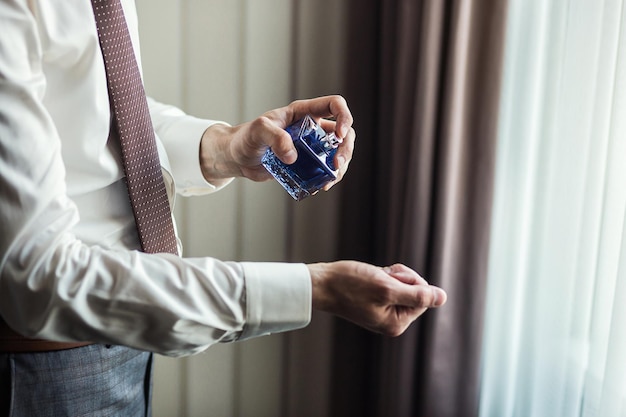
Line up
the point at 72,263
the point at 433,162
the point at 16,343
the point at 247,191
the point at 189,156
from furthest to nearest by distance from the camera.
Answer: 1. the point at 247,191
2. the point at 433,162
3. the point at 189,156
4. the point at 16,343
5. the point at 72,263

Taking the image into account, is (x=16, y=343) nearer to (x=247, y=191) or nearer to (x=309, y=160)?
(x=309, y=160)

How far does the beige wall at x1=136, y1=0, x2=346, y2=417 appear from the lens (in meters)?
1.88

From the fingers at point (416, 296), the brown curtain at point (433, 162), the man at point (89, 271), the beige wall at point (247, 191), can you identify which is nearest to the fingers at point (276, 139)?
the man at point (89, 271)

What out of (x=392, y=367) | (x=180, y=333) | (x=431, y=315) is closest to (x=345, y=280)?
(x=180, y=333)

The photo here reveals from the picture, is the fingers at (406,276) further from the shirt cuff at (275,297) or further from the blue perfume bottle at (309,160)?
the blue perfume bottle at (309,160)

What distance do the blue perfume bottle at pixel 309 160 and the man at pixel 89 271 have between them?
0.03 m

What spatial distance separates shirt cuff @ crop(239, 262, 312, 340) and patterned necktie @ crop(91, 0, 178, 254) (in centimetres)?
27

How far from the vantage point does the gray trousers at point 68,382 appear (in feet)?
3.11

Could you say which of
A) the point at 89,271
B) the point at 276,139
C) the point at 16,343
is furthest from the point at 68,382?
the point at 276,139

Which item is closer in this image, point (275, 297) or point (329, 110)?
point (275, 297)

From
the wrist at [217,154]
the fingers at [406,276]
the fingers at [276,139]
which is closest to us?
the fingers at [406,276]

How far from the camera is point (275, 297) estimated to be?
818 millimetres

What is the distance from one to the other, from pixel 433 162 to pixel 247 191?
0.59 metres

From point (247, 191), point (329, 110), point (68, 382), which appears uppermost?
→ point (329, 110)
